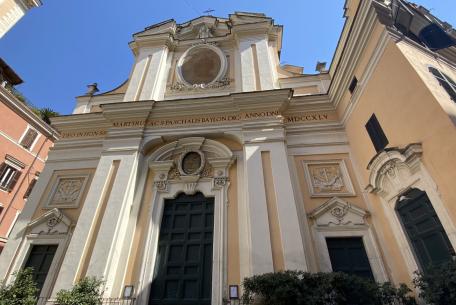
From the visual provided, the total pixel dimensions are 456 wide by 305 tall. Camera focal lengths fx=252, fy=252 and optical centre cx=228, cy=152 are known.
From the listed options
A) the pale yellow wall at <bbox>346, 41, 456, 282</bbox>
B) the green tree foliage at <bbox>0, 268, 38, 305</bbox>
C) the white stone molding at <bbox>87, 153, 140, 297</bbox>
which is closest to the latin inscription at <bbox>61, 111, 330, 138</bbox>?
the white stone molding at <bbox>87, 153, 140, 297</bbox>

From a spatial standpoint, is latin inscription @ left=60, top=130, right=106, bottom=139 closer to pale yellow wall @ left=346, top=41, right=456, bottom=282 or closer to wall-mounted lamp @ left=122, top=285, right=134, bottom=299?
wall-mounted lamp @ left=122, top=285, right=134, bottom=299

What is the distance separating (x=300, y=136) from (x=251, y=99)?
2.23 metres

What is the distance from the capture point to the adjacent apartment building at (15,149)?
16938 mm

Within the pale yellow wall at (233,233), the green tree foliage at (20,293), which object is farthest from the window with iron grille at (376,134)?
the green tree foliage at (20,293)

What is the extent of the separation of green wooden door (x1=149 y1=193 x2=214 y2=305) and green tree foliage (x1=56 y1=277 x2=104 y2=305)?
59.1 inches

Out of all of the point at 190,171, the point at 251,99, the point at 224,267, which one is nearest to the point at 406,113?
the point at 251,99

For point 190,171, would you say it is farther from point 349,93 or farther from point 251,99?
point 349,93

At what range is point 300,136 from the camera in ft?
29.9

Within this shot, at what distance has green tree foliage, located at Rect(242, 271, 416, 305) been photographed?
4.58m

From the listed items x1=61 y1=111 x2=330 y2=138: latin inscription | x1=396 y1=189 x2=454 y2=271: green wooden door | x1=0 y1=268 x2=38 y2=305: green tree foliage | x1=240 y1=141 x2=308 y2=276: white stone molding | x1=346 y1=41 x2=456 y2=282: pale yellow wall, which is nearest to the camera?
x1=346 y1=41 x2=456 y2=282: pale yellow wall

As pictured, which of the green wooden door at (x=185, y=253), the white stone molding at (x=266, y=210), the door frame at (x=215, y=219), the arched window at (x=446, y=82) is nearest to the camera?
the arched window at (x=446, y=82)

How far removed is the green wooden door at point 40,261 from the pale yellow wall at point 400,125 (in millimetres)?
9623

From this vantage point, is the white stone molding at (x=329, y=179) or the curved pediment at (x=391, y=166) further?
the white stone molding at (x=329, y=179)

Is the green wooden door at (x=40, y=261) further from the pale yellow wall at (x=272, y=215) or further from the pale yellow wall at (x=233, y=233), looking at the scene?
the pale yellow wall at (x=272, y=215)
